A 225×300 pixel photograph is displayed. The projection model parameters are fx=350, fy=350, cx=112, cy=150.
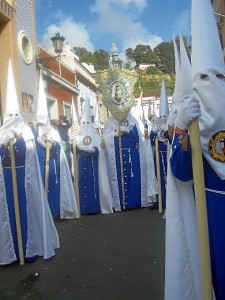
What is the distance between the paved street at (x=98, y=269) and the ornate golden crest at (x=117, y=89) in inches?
111

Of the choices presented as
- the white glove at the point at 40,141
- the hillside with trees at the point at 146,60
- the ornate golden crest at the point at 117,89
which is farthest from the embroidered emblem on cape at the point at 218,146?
the hillside with trees at the point at 146,60

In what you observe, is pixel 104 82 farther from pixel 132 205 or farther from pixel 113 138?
pixel 132 205

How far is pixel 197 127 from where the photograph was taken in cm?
224

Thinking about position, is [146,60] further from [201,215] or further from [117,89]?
[201,215]

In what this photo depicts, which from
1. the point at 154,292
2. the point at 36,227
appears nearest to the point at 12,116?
the point at 36,227

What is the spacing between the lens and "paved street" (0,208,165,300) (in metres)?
3.72

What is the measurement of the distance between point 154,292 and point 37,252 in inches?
74.9

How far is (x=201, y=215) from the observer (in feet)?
7.13

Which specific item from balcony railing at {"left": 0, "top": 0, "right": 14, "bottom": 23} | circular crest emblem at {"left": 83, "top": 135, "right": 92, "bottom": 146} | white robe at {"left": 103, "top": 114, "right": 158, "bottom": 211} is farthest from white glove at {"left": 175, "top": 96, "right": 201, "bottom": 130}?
balcony railing at {"left": 0, "top": 0, "right": 14, "bottom": 23}

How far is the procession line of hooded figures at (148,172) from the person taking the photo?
2359 mm

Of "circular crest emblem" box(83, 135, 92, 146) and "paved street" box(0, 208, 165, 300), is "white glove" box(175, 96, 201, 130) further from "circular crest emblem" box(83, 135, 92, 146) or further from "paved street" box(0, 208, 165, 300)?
"circular crest emblem" box(83, 135, 92, 146)

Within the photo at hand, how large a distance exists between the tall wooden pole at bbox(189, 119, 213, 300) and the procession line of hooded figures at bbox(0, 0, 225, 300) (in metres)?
0.01

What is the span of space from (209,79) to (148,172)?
564 centimetres

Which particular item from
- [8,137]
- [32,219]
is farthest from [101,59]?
[32,219]
